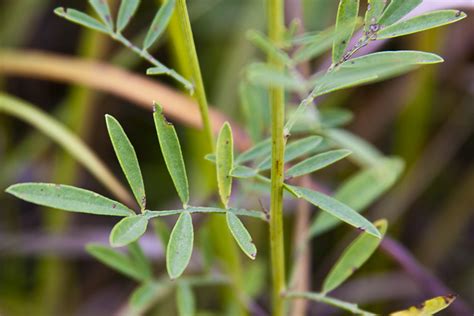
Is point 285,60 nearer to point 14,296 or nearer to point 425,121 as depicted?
point 425,121

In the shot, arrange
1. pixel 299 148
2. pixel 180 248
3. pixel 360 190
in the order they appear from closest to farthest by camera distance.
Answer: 1. pixel 180 248
2. pixel 299 148
3. pixel 360 190

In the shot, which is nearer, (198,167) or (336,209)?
(336,209)

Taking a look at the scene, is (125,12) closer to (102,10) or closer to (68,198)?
(102,10)

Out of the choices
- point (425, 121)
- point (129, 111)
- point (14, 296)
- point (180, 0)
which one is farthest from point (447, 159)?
point (180, 0)

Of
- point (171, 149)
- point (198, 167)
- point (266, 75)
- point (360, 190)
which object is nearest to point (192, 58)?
point (171, 149)

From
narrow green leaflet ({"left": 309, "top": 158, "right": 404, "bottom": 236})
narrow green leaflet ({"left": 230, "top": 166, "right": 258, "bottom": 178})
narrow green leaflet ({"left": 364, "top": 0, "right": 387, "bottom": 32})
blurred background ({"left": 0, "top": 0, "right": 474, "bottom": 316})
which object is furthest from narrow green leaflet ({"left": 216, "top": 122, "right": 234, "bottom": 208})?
blurred background ({"left": 0, "top": 0, "right": 474, "bottom": 316})

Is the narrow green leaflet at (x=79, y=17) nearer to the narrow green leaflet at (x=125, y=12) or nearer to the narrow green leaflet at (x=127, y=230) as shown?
the narrow green leaflet at (x=125, y=12)

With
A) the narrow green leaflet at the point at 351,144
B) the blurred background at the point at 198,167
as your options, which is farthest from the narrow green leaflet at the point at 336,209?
the blurred background at the point at 198,167
